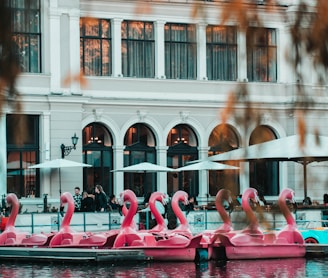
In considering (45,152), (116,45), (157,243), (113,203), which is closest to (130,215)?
(157,243)

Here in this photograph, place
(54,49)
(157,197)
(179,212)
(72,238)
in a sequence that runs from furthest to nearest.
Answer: (54,49) → (157,197) → (179,212) → (72,238)

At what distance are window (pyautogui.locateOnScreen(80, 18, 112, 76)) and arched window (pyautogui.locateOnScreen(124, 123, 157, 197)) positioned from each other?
283cm

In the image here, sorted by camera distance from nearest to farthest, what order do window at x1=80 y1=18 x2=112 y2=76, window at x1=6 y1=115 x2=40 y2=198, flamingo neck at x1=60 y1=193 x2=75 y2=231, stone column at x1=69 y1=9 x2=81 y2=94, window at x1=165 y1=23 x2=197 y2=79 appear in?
flamingo neck at x1=60 y1=193 x2=75 y2=231 → window at x1=6 y1=115 x2=40 y2=198 → stone column at x1=69 y1=9 x2=81 y2=94 → window at x1=80 y1=18 x2=112 y2=76 → window at x1=165 y1=23 x2=197 y2=79

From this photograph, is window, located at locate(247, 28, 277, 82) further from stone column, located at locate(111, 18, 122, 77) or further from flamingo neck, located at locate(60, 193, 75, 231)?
stone column, located at locate(111, 18, 122, 77)

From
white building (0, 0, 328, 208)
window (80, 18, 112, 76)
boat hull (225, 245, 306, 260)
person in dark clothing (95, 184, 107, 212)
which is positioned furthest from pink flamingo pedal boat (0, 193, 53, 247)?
window (80, 18, 112, 76)

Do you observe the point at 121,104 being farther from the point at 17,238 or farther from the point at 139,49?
the point at 17,238

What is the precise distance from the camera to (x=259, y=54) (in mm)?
7145

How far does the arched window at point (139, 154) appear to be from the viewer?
4369cm

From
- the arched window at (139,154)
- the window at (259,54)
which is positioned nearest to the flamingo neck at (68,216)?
the arched window at (139,154)

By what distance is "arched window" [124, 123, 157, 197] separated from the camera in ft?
143

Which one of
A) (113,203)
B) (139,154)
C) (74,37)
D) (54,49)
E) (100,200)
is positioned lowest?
(113,203)

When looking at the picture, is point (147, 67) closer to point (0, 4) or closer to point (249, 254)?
point (249, 254)

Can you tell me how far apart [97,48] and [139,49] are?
190cm

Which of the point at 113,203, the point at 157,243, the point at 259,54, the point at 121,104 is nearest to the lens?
the point at 259,54
